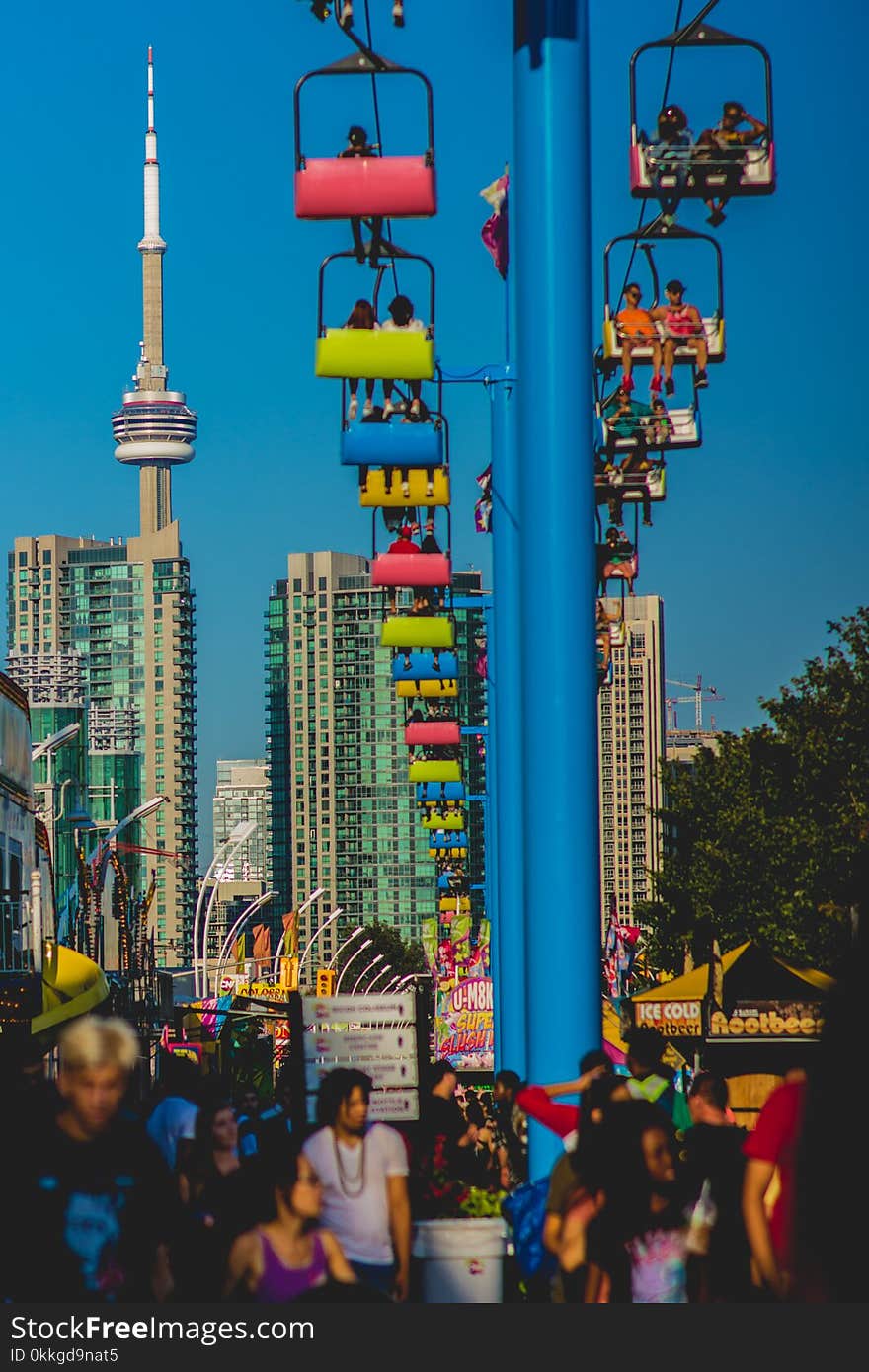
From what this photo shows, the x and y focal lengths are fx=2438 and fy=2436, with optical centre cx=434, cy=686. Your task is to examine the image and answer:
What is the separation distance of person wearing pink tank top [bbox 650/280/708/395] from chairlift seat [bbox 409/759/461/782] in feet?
63.6

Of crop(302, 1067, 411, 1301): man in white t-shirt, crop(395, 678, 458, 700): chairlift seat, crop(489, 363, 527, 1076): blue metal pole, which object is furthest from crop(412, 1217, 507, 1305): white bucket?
crop(395, 678, 458, 700): chairlift seat

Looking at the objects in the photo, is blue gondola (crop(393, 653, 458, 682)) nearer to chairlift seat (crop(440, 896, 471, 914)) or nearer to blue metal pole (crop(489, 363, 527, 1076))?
blue metal pole (crop(489, 363, 527, 1076))

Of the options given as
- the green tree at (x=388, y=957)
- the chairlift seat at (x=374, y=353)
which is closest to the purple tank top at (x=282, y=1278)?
the chairlift seat at (x=374, y=353)

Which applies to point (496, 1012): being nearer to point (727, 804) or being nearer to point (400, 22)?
point (400, 22)

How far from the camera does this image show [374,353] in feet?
52.1

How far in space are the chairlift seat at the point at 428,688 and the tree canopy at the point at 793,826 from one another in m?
11.7

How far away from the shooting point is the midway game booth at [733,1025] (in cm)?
2352

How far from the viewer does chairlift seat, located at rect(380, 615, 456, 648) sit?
27016 millimetres

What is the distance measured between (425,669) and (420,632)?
16.8 ft

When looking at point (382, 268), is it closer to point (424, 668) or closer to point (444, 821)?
point (424, 668)

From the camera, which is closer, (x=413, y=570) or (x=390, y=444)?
(x=390, y=444)

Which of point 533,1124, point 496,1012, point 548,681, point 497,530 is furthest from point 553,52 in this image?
point 496,1012

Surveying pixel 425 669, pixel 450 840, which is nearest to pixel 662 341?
pixel 425 669
